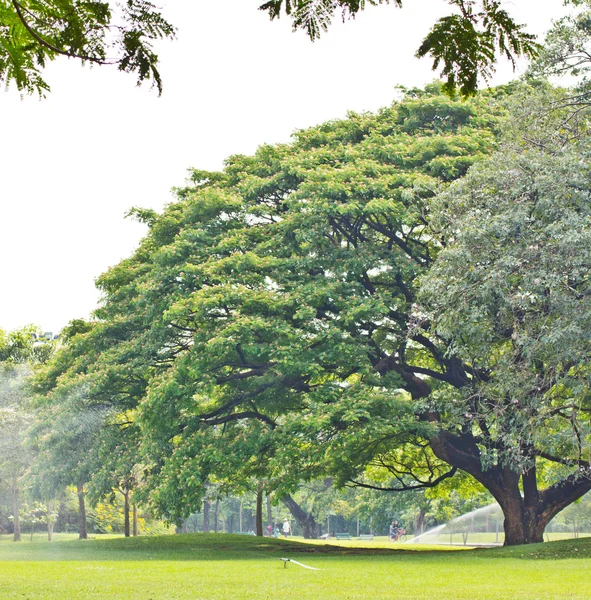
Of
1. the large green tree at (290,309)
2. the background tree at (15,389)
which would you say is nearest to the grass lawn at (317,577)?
the large green tree at (290,309)

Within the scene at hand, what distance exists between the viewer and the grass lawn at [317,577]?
12.0 m

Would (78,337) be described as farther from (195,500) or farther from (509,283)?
(509,283)

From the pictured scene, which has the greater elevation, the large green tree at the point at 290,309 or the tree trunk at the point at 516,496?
the large green tree at the point at 290,309

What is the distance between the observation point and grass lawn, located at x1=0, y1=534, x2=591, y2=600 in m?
12.0

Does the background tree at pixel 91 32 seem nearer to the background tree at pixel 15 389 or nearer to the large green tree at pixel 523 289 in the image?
the large green tree at pixel 523 289

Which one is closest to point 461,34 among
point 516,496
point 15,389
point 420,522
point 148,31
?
point 148,31

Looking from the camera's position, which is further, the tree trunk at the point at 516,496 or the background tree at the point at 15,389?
the background tree at the point at 15,389

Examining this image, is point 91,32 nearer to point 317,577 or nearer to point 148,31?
point 148,31

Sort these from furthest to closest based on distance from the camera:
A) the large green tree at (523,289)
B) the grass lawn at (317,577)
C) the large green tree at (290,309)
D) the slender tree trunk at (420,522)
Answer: the slender tree trunk at (420,522)
the large green tree at (290,309)
the large green tree at (523,289)
the grass lawn at (317,577)

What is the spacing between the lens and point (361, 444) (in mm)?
21422

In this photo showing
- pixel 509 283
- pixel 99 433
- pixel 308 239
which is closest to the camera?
pixel 509 283

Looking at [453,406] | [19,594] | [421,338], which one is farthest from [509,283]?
[19,594]

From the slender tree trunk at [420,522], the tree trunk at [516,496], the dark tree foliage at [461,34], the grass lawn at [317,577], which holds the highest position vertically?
the dark tree foliage at [461,34]

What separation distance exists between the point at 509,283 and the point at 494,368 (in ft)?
7.43
